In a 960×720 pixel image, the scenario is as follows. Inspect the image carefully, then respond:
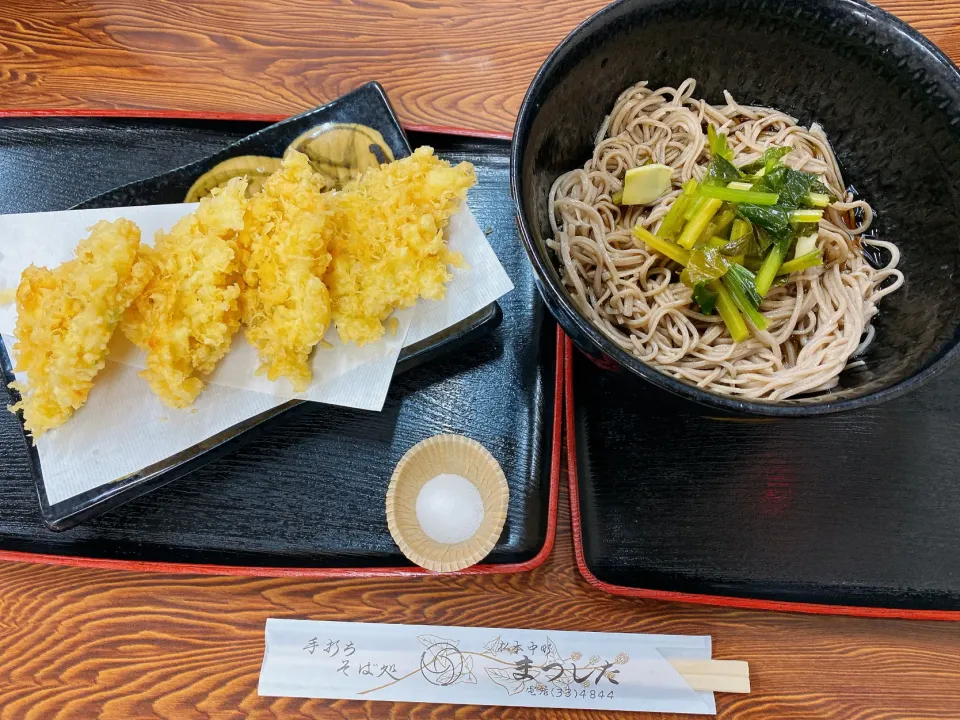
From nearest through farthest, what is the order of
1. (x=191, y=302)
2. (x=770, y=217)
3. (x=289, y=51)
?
1. (x=770, y=217)
2. (x=191, y=302)
3. (x=289, y=51)

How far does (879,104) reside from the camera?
151 cm

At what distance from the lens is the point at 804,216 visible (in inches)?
56.3

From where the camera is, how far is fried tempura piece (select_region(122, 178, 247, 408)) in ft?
4.96

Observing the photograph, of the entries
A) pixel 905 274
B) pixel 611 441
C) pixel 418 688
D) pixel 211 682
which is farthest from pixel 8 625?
pixel 905 274

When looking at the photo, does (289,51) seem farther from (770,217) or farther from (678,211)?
(770,217)

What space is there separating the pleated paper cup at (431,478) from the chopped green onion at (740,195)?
902 millimetres

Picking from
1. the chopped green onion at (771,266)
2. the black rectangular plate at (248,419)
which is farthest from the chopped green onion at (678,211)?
the black rectangular plate at (248,419)

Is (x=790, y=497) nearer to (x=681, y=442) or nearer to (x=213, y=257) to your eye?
(x=681, y=442)

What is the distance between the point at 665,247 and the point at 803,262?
0.35m

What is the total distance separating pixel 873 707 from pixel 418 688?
49.0 inches

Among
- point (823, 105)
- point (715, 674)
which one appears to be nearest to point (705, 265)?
point (823, 105)

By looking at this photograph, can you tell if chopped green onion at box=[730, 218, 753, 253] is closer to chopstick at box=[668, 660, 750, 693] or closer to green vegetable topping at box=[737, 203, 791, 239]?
green vegetable topping at box=[737, 203, 791, 239]

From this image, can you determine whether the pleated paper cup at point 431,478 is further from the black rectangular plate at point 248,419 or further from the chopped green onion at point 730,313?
the chopped green onion at point 730,313

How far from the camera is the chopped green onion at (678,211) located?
4.80 ft
